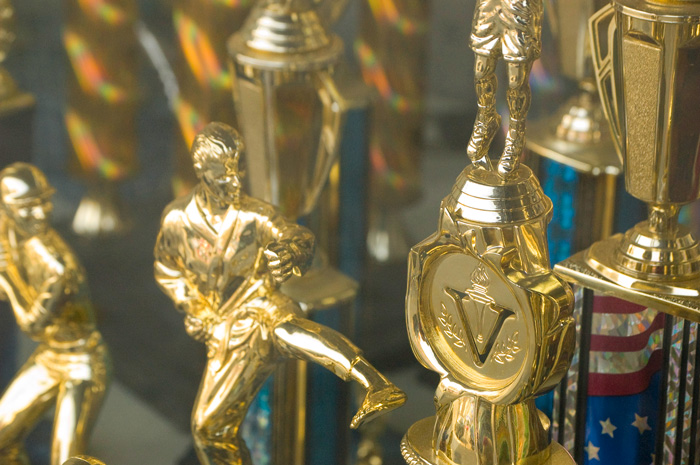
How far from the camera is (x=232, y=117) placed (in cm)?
100

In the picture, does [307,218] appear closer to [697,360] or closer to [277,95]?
[277,95]

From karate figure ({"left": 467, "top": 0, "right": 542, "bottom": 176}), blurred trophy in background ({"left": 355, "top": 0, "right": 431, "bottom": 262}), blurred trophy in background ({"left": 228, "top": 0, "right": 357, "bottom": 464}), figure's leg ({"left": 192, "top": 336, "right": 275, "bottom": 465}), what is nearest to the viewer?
karate figure ({"left": 467, "top": 0, "right": 542, "bottom": 176})

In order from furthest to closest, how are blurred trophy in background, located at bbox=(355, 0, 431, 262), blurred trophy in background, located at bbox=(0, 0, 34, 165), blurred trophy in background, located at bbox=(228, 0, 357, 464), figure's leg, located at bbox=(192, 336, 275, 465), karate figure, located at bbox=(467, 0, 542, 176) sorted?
blurred trophy in background, located at bbox=(355, 0, 431, 262), blurred trophy in background, located at bbox=(0, 0, 34, 165), blurred trophy in background, located at bbox=(228, 0, 357, 464), figure's leg, located at bbox=(192, 336, 275, 465), karate figure, located at bbox=(467, 0, 542, 176)

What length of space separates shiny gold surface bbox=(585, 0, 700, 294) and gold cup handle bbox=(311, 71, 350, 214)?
215mm

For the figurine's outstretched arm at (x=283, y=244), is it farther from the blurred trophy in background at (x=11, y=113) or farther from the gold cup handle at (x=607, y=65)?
the blurred trophy in background at (x=11, y=113)

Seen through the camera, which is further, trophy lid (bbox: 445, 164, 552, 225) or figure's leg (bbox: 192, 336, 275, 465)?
figure's leg (bbox: 192, 336, 275, 465)

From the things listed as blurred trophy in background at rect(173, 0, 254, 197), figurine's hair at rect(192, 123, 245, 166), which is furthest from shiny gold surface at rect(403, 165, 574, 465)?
blurred trophy in background at rect(173, 0, 254, 197)

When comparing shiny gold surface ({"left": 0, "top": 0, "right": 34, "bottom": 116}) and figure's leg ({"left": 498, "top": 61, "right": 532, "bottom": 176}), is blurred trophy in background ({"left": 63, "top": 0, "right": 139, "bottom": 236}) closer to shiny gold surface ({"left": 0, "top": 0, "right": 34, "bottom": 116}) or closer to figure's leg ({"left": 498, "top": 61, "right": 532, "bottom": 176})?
shiny gold surface ({"left": 0, "top": 0, "right": 34, "bottom": 116})

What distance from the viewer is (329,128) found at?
0.76 meters

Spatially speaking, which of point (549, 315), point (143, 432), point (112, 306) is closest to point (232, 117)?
point (112, 306)

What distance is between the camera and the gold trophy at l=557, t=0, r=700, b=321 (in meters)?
0.53

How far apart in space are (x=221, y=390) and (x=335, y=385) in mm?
140

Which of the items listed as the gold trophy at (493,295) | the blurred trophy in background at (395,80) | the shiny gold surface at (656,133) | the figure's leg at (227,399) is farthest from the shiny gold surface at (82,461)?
the blurred trophy in background at (395,80)

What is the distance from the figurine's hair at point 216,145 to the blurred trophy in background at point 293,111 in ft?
0.51
